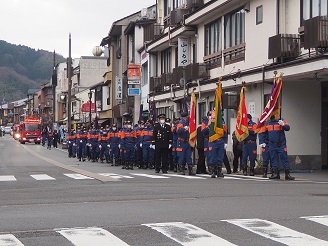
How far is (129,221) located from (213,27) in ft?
73.3

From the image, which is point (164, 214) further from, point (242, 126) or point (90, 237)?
point (242, 126)

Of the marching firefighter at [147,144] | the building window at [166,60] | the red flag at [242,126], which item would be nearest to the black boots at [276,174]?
the red flag at [242,126]

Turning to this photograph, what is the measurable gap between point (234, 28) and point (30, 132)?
184 ft

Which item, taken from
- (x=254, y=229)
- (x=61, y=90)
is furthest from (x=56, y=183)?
(x=61, y=90)

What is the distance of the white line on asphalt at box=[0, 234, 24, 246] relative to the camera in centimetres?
826

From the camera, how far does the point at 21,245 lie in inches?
322

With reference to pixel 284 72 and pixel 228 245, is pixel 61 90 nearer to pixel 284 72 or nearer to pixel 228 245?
pixel 284 72

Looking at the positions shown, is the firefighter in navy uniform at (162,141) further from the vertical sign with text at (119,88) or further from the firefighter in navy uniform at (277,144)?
the vertical sign with text at (119,88)

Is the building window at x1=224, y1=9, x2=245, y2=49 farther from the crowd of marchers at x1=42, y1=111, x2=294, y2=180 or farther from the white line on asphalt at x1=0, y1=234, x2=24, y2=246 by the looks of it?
the white line on asphalt at x1=0, y1=234, x2=24, y2=246

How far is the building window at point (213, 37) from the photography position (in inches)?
1198

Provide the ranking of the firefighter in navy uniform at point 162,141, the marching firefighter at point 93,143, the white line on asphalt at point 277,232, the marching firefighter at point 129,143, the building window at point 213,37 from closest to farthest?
the white line on asphalt at point 277,232 → the firefighter in navy uniform at point 162,141 → the marching firefighter at point 129,143 → the building window at point 213,37 → the marching firefighter at point 93,143

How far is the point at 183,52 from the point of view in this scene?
35.0 meters

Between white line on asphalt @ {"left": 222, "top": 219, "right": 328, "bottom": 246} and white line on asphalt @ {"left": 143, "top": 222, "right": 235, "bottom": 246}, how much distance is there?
694mm

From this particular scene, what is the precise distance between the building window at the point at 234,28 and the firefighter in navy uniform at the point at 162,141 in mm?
6451
